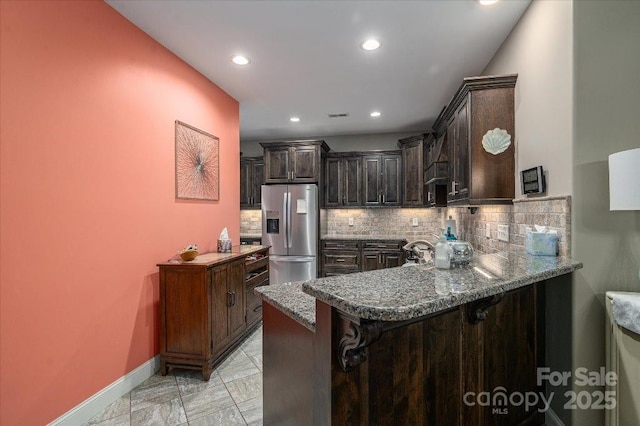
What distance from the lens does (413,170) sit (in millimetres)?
5141

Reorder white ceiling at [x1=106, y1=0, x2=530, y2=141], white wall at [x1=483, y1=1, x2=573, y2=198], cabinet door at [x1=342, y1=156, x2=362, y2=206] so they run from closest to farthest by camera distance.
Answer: white wall at [x1=483, y1=1, x2=573, y2=198]
white ceiling at [x1=106, y1=0, x2=530, y2=141]
cabinet door at [x1=342, y1=156, x2=362, y2=206]

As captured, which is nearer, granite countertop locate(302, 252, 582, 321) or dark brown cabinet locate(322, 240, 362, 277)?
granite countertop locate(302, 252, 582, 321)

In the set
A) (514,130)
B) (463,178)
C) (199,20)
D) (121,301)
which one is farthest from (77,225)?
(514,130)

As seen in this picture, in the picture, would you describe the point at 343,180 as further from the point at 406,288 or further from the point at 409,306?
the point at 409,306

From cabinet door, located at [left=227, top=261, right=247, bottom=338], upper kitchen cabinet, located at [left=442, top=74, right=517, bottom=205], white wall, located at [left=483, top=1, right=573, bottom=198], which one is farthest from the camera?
cabinet door, located at [left=227, top=261, right=247, bottom=338]

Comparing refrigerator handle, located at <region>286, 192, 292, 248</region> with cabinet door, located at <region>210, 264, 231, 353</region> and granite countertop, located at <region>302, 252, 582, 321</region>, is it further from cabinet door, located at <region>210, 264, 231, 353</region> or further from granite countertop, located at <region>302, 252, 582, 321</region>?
granite countertop, located at <region>302, 252, 582, 321</region>

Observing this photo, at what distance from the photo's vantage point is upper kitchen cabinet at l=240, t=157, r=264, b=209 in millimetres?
5698

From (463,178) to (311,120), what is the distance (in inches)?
113

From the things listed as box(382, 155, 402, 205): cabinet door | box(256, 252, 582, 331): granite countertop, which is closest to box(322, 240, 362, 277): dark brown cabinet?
box(382, 155, 402, 205): cabinet door

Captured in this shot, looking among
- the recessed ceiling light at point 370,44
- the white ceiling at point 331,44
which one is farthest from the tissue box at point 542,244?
the recessed ceiling light at point 370,44

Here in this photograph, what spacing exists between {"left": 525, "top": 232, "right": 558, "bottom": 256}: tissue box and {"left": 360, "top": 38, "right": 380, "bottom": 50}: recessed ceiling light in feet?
6.40

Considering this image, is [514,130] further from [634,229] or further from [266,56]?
[266,56]

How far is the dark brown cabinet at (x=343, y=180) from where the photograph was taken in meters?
5.46

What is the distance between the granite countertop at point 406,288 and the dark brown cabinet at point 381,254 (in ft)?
11.1
